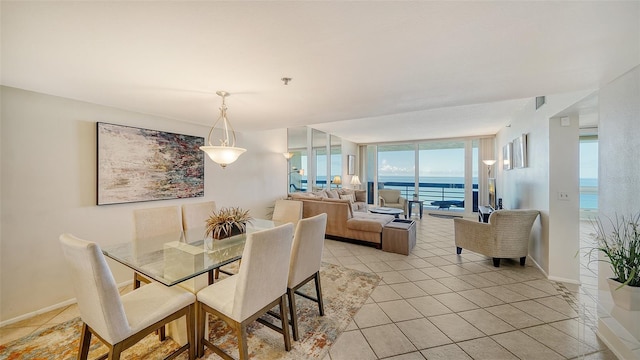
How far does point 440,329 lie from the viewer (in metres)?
1.99

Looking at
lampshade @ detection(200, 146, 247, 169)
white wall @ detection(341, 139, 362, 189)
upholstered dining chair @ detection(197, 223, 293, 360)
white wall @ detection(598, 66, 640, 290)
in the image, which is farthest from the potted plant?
white wall @ detection(341, 139, 362, 189)

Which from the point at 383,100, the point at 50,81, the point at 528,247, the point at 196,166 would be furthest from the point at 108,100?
the point at 528,247

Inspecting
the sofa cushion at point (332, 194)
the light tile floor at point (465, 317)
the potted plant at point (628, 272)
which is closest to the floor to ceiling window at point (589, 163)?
the light tile floor at point (465, 317)

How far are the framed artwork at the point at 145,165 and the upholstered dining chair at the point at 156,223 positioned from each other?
1.85ft

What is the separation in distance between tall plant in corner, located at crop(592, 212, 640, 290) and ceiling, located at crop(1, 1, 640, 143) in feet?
3.81

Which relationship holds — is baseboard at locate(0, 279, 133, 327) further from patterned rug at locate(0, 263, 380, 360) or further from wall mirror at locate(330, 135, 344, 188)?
wall mirror at locate(330, 135, 344, 188)

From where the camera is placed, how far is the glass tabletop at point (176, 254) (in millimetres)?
1603

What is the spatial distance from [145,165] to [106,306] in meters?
2.14

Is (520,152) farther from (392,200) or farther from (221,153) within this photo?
(221,153)

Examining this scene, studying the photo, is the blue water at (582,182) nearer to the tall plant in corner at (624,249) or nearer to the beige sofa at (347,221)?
the beige sofa at (347,221)

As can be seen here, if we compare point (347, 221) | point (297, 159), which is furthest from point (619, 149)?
point (297, 159)

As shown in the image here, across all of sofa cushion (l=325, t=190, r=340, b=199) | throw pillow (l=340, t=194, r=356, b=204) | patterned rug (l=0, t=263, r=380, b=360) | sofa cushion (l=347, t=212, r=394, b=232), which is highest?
sofa cushion (l=325, t=190, r=340, b=199)

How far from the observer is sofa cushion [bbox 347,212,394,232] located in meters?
4.04

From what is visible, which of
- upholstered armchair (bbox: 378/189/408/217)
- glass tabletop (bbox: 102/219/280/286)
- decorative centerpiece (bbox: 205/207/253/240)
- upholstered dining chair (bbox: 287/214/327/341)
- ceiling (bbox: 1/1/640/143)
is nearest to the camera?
ceiling (bbox: 1/1/640/143)
